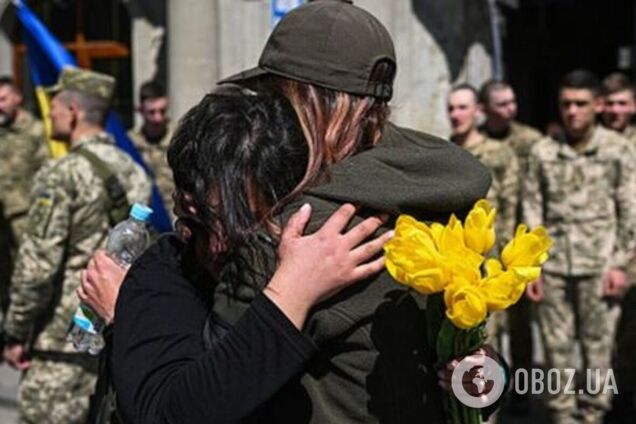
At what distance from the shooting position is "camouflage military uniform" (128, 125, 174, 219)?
309 inches

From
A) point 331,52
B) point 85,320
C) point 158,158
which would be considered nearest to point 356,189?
point 331,52

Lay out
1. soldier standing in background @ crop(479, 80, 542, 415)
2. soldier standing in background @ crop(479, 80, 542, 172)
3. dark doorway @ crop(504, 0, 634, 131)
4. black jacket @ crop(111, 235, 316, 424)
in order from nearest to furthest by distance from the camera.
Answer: black jacket @ crop(111, 235, 316, 424) → soldier standing in background @ crop(479, 80, 542, 415) → soldier standing in background @ crop(479, 80, 542, 172) → dark doorway @ crop(504, 0, 634, 131)

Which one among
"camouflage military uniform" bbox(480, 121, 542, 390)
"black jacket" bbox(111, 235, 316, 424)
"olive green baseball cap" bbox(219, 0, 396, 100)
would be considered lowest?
"camouflage military uniform" bbox(480, 121, 542, 390)

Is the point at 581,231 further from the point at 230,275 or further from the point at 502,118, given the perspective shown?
the point at 230,275

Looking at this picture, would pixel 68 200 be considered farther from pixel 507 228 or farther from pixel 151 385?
pixel 507 228

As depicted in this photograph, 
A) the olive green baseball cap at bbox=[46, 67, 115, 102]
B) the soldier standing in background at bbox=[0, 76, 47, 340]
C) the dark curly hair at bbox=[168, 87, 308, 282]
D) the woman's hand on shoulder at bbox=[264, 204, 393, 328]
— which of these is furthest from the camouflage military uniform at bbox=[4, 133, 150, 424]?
the soldier standing in background at bbox=[0, 76, 47, 340]

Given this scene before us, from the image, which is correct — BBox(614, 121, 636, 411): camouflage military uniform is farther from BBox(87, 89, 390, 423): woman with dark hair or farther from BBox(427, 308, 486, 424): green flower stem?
BBox(87, 89, 390, 423): woman with dark hair

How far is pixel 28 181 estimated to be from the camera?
8.38 meters

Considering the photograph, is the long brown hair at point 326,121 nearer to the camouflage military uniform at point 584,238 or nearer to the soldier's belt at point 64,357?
the soldier's belt at point 64,357

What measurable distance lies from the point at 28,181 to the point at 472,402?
22.5 feet

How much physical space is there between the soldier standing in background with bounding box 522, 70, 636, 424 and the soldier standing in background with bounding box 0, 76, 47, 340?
393cm

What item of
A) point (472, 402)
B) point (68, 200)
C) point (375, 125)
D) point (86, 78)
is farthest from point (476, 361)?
point (86, 78)

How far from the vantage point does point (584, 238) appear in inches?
238

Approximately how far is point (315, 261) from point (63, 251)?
2739 millimetres
